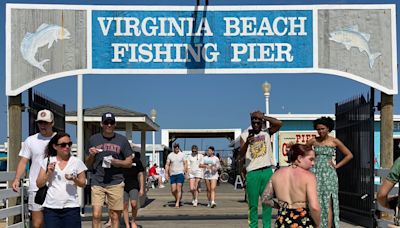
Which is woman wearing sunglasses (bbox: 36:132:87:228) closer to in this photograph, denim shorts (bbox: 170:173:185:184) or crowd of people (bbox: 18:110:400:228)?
crowd of people (bbox: 18:110:400:228)

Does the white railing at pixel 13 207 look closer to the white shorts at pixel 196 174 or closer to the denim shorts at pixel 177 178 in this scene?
the denim shorts at pixel 177 178

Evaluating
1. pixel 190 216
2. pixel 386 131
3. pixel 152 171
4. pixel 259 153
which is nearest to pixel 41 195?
pixel 259 153

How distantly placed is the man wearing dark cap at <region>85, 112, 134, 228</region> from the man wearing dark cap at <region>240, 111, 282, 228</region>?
5.08 feet

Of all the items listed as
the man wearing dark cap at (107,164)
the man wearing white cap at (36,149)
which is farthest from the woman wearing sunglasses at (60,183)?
the man wearing dark cap at (107,164)

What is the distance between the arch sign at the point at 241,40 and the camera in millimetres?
10633

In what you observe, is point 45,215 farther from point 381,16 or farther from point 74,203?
point 381,16

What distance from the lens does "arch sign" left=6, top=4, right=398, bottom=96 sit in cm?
1063

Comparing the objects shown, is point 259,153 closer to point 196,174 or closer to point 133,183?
point 133,183

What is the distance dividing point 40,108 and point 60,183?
4128mm

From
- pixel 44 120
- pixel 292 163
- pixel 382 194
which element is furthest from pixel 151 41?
pixel 382 194

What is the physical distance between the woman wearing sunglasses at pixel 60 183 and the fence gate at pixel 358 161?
586 centimetres

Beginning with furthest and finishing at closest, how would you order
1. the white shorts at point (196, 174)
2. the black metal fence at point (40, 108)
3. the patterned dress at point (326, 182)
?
the white shorts at point (196, 174) < the black metal fence at point (40, 108) < the patterned dress at point (326, 182)

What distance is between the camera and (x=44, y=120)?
716 centimetres

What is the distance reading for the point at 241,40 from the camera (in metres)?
10.7
